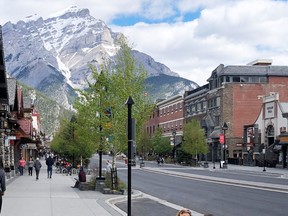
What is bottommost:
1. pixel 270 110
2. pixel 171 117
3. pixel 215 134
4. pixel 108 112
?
pixel 108 112

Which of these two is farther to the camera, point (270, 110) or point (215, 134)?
point (215, 134)

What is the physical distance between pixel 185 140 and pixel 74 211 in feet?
205

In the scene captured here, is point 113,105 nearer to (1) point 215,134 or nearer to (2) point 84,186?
(2) point 84,186

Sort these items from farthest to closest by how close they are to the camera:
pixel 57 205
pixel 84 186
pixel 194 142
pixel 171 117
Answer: pixel 171 117 → pixel 194 142 → pixel 84 186 → pixel 57 205

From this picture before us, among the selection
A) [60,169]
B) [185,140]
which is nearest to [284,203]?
[60,169]

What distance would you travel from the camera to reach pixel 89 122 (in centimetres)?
2983

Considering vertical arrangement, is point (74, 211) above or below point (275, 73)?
below

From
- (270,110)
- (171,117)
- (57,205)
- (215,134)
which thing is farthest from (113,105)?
(171,117)

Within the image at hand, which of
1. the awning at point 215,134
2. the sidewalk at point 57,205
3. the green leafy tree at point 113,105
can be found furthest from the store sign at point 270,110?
the sidewalk at point 57,205

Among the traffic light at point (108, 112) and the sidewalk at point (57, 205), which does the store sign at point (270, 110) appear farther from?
the sidewalk at point (57, 205)

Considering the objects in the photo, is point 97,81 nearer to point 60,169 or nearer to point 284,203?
point 284,203

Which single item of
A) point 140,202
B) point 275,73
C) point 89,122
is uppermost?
point 275,73

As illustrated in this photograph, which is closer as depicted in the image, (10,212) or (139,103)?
(10,212)

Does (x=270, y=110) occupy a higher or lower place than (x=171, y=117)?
lower
